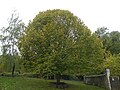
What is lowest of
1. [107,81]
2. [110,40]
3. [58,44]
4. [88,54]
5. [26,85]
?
[26,85]

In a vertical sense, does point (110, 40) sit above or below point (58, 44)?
above

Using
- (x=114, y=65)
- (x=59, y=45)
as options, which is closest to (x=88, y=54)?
(x=59, y=45)

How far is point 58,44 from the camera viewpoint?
26.9m

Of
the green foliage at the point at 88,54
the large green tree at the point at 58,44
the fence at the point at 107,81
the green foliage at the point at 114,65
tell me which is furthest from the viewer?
the green foliage at the point at 114,65

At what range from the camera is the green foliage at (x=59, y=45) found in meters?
26.3

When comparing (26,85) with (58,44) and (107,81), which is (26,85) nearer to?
(58,44)

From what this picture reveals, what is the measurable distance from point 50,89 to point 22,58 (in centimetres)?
562

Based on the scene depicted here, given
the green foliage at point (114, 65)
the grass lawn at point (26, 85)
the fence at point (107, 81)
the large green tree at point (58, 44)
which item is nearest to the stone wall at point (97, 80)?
the fence at point (107, 81)

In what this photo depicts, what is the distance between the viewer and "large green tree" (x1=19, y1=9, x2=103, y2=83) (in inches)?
1033

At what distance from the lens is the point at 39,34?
2722 centimetres

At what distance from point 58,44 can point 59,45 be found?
0.17 meters

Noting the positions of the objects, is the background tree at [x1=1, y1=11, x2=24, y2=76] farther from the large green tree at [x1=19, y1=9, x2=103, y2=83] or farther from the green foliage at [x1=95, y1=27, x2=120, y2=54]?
the green foliage at [x1=95, y1=27, x2=120, y2=54]

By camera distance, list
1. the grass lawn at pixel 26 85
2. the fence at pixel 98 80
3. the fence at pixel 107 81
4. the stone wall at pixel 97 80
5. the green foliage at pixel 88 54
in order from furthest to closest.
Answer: the stone wall at pixel 97 80
the fence at pixel 98 80
the fence at pixel 107 81
the green foliage at pixel 88 54
the grass lawn at pixel 26 85

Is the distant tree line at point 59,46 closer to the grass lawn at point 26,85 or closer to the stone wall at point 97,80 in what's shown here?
the grass lawn at point 26,85
